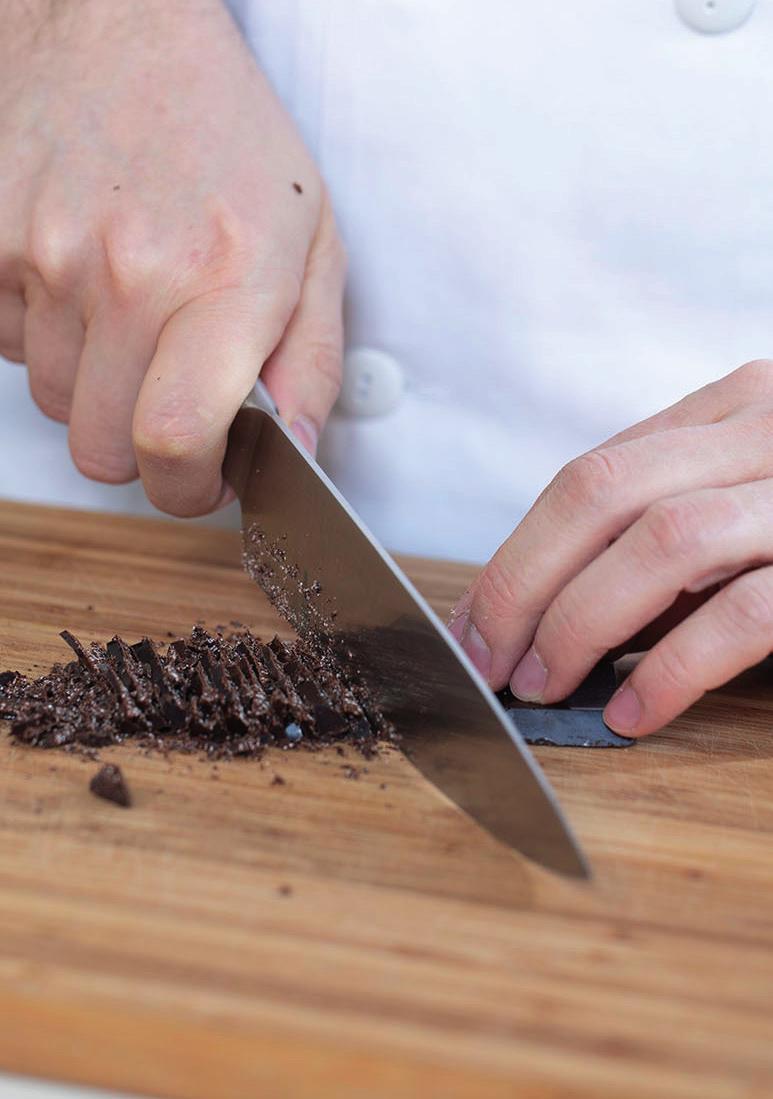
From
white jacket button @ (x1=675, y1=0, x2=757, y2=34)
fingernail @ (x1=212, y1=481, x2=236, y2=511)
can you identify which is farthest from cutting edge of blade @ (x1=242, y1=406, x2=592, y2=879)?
white jacket button @ (x1=675, y1=0, x2=757, y2=34)

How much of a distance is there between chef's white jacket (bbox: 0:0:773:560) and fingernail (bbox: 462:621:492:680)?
1.96ft

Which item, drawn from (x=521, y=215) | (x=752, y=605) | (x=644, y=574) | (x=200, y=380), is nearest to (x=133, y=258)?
(x=200, y=380)

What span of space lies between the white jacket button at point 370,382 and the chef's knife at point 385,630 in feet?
1.13

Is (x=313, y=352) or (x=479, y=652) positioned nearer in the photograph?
(x=479, y=652)

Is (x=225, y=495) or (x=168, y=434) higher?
(x=168, y=434)

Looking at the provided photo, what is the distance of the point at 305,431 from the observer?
1.60 metres

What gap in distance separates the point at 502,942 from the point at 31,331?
1235mm

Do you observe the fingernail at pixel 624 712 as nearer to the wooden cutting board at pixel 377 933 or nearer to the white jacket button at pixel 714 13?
the wooden cutting board at pixel 377 933

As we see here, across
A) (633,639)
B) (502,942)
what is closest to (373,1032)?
(502,942)

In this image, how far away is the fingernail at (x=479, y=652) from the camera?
1285 millimetres

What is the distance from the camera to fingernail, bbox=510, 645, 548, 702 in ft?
4.14

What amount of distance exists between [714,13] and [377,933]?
1329 mm

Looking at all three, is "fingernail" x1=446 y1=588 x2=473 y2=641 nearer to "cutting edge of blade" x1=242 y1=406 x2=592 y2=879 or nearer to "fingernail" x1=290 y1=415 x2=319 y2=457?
"cutting edge of blade" x1=242 y1=406 x2=592 y2=879

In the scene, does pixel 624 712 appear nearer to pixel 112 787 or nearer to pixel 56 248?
pixel 112 787
